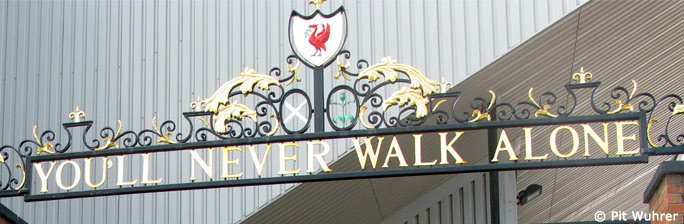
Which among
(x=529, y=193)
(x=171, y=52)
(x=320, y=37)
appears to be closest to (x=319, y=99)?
(x=320, y=37)

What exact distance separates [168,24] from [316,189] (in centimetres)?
247

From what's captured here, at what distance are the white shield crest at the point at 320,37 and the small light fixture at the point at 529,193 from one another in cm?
897

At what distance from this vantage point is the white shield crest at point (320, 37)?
39.8 ft

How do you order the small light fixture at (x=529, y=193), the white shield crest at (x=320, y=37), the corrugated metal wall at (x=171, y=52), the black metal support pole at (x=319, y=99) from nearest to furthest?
the black metal support pole at (x=319, y=99)
the white shield crest at (x=320, y=37)
the corrugated metal wall at (x=171, y=52)
the small light fixture at (x=529, y=193)

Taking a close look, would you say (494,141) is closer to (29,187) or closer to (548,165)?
(548,165)

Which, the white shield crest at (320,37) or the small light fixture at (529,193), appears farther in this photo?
the small light fixture at (529,193)

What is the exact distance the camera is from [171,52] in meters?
16.0

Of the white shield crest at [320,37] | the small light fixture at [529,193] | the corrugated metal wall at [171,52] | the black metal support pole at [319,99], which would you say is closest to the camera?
the black metal support pole at [319,99]

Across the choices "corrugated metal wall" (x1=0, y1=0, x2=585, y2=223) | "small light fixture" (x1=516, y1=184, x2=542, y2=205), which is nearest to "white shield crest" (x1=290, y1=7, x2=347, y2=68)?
"corrugated metal wall" (x1=0, y1=0, x2=585, y2=223)

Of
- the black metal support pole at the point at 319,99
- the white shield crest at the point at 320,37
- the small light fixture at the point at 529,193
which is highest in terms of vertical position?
the white shield crest at the point at 320,37

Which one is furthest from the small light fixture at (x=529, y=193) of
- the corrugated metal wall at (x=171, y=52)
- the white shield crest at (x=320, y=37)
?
the white shield crest at (x=320, y=37)

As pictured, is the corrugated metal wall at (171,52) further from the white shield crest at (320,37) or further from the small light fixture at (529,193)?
the small light fixture at (529,193)

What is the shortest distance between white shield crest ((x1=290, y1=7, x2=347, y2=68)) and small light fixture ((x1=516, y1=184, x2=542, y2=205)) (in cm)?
897

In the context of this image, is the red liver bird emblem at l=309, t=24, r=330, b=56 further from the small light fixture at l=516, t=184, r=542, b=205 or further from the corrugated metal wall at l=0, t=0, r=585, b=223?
the small light fixture at l=516, t=184, r=542, b=205
